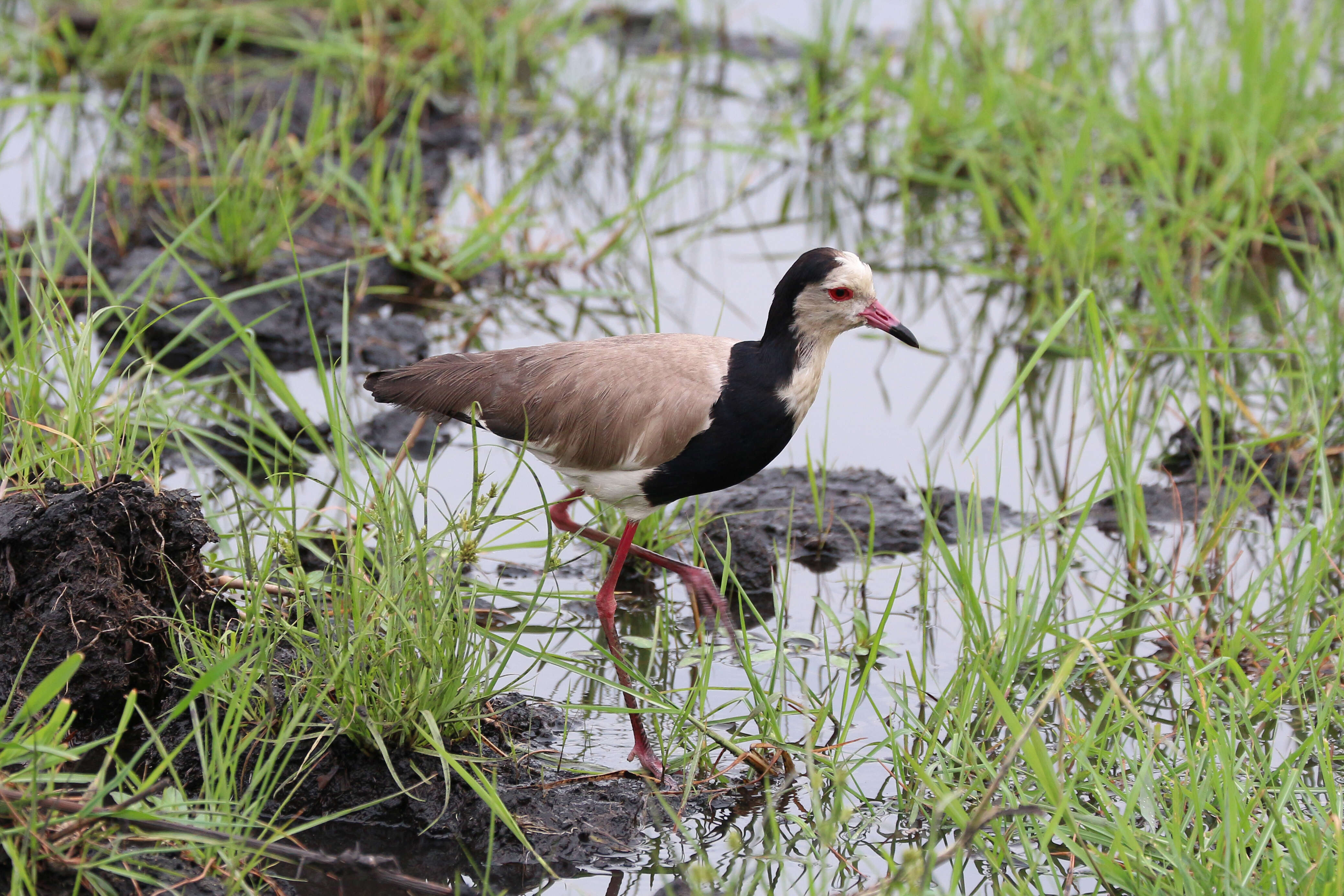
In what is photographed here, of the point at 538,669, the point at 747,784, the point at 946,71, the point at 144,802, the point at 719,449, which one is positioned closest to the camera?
the point at 144,802

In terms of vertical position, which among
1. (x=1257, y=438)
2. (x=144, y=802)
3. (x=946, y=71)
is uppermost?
(x=946, y=71)

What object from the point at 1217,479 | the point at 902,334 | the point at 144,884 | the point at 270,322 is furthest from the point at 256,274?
the point at 1217,479

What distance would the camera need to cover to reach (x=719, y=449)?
4.09m

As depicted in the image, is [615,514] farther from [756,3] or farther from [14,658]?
[756,3]

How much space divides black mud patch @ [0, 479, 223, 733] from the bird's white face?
178 cm

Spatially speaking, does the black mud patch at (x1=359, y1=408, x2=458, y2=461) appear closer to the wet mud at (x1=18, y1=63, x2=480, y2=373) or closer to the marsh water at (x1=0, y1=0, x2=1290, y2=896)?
the marsh water at (x1=0, y1=0, x2=1290, y2=896)

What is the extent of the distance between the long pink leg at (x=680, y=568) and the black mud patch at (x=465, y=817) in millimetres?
708

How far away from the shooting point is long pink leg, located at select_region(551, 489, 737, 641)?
4328 mm

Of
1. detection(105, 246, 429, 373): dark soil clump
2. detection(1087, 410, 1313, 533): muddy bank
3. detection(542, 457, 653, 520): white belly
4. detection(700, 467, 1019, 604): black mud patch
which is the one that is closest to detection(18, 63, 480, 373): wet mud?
detection(105, 246, 429, 373): dark soil clump

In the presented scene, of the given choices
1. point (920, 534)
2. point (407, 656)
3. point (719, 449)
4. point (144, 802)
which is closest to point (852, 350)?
point (920, 534)

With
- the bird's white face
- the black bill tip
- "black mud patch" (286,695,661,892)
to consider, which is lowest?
"black mud patch" (286,695,661,892)

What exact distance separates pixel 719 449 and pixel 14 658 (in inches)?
75.2

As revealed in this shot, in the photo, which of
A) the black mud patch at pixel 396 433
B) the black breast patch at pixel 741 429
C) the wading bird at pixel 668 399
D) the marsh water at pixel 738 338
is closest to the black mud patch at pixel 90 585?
the marsh water at pixel 738 338

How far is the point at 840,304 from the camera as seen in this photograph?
416cm
